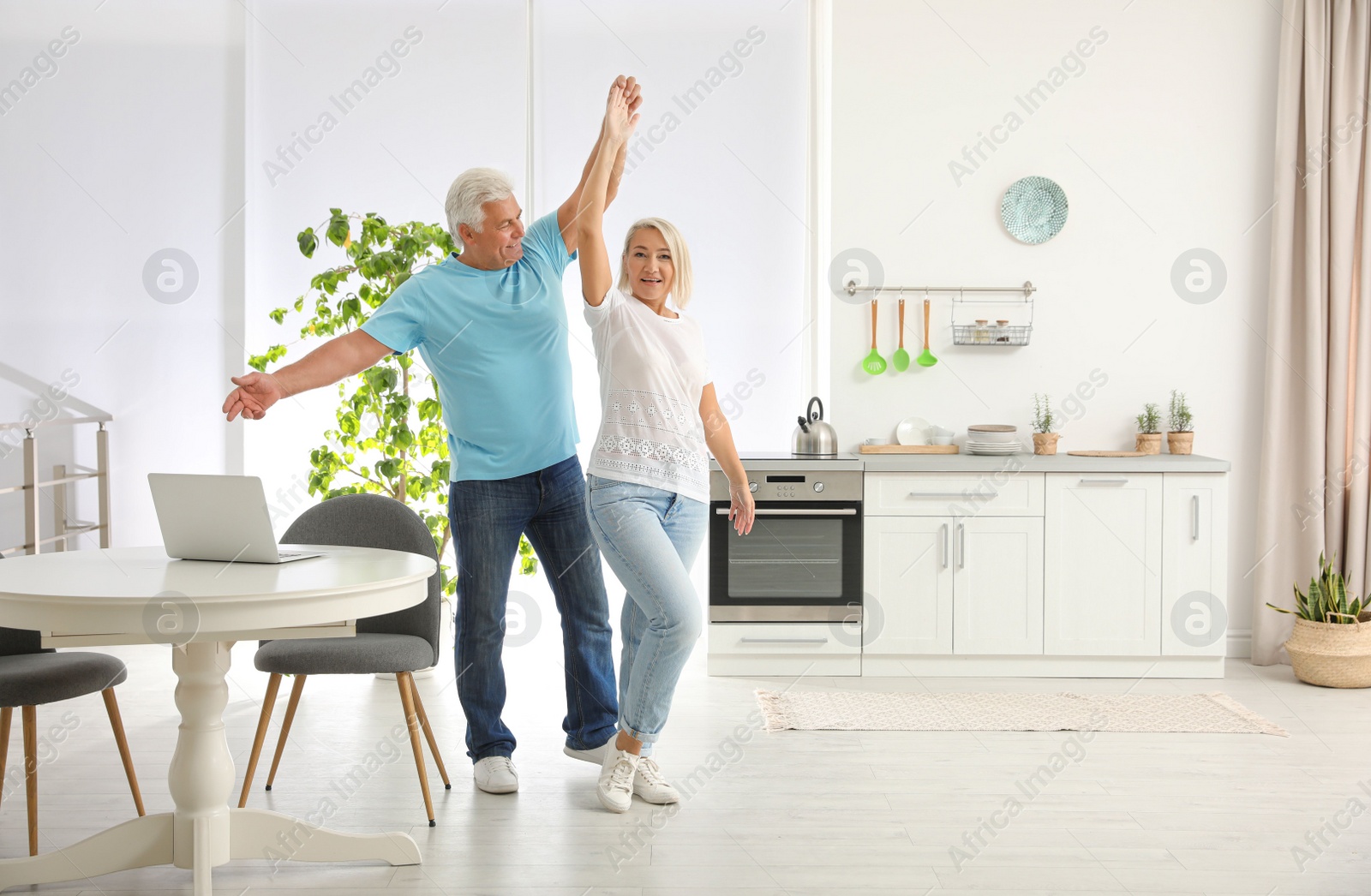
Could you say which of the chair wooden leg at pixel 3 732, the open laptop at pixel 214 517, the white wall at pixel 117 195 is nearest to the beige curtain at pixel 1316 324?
the open laptop at pixel 214 517

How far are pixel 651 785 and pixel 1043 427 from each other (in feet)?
7.71

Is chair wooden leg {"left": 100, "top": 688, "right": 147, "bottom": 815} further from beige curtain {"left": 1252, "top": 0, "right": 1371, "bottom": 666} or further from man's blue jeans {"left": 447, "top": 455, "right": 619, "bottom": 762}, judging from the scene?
beige curtain {"left": 1252, "top": 0, "right": 1371, "bottom": 666}

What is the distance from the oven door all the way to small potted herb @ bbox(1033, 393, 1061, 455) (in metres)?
0.80

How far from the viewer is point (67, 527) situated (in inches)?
183

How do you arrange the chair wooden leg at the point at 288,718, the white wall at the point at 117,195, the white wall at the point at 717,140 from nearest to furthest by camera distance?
the chair wooden leg at the point at 288,718
the white wall at the point at 717,140
the white wall at the point at 117,195

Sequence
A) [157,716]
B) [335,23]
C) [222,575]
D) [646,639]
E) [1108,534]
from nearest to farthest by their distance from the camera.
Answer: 1. [222,575]
2. [646,639]
3. [157,716]
4. [1108,534]
5. [335,23]

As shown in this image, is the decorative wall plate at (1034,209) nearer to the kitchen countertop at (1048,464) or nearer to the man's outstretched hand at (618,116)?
the kitchen countertop at (1048,464)

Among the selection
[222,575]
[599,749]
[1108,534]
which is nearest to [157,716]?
[599,749]

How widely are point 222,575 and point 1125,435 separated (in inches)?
140

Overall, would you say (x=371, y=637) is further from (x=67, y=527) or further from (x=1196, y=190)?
(x=1196, y=190)

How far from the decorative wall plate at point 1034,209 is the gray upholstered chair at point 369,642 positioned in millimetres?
2751

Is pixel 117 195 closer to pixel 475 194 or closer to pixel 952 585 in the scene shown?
pixel 475 194

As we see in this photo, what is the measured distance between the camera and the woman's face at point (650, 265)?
2.44 m

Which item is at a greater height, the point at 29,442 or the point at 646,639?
the point at 29,442
